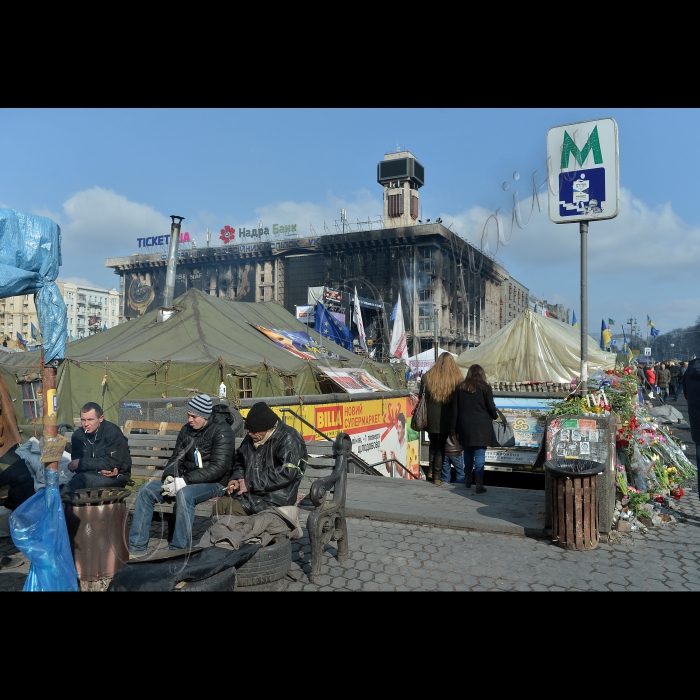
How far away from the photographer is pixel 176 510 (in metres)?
4.82

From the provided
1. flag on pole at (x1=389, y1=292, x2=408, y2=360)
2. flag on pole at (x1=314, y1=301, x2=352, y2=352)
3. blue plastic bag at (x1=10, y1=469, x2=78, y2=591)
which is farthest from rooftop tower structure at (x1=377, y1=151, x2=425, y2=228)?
blue plastic bag at (x1=10, y1=469, x2=78, y2=591)

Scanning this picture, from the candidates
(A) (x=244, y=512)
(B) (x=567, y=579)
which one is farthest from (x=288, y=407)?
(B) (x=567, y=579)

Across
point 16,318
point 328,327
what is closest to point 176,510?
point 328,327

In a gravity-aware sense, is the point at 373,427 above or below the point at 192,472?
below

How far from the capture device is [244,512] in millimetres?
4602

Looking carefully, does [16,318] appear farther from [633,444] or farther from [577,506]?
[577,506]

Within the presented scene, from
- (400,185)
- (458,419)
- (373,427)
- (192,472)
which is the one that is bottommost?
(373,427)

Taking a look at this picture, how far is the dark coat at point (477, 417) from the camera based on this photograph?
7.38 meters

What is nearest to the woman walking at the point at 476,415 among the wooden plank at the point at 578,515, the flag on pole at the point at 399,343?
the wooden plank at the point at 578,515

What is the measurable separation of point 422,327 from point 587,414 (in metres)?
62.7

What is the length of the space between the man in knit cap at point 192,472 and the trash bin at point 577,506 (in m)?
2.98

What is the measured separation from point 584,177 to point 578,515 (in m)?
3.49
